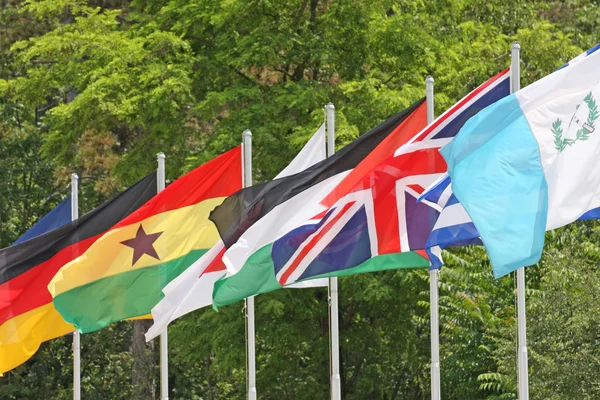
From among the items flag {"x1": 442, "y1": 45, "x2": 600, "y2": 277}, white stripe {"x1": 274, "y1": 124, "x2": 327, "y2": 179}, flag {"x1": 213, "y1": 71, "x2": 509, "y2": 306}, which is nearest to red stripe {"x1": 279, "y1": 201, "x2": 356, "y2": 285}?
flag {"x1": 213, "y1": 71, "x2": 509, "y2": 306}

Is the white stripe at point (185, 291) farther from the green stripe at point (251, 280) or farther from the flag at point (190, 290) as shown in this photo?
the green stripe at point (251, 280)

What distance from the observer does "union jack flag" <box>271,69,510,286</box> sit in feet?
41.8

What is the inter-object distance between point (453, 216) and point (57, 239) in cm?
667

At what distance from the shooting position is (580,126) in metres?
11.2

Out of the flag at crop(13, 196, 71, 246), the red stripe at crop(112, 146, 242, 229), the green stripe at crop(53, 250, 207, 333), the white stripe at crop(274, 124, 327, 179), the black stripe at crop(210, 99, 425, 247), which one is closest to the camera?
the black stripe at crop(210, 99, 425, 247)

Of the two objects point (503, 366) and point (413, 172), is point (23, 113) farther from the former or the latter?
point (413, 172)

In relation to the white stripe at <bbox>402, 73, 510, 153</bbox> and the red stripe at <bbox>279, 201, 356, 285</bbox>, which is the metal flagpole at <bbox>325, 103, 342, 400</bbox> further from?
the white stripe at <bbox>402, 73, 510, 153</bbox>

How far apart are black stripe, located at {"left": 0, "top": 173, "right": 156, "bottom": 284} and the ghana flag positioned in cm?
60

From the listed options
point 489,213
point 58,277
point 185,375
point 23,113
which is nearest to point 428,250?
point 489,213

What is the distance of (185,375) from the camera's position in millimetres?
34906

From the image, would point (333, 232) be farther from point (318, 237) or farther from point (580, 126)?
point (580, 126)

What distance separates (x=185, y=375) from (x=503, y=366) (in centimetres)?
1684

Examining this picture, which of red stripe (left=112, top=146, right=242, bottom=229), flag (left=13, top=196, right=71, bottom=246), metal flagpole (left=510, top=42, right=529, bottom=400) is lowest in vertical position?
metal flagpole (left=510, top=42, right=529, bottom=400)

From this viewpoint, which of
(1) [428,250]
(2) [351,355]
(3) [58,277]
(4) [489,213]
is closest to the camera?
(4) [489,213]
